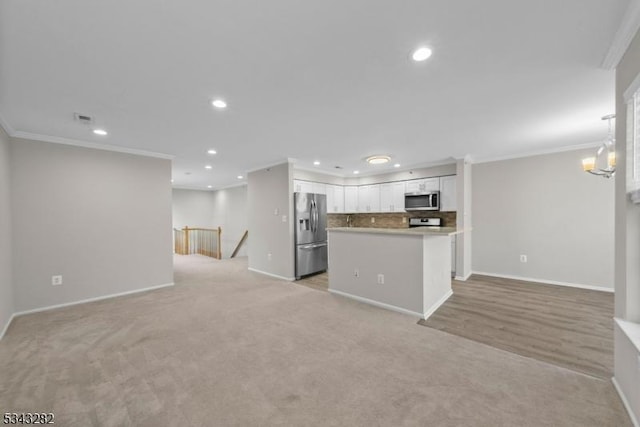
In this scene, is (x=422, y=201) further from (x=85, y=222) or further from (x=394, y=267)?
(x=85, y=222)

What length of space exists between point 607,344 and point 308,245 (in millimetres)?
4195

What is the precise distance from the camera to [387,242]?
339 cm

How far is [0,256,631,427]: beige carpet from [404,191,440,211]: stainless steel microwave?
2.94 metres

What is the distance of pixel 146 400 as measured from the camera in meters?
1.69

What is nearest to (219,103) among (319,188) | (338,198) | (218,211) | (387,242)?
(387,242)

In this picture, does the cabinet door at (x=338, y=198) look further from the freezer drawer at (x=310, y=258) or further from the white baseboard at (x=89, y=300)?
the white baseboard at (x=89, y=300)

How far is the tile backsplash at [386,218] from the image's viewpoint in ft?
17.8

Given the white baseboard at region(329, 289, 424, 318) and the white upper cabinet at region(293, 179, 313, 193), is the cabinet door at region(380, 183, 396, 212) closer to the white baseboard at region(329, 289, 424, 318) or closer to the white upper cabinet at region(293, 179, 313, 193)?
the white upper cabinet at region(293, 179, 313, 193)

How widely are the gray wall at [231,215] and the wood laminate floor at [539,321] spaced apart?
6.69 metres

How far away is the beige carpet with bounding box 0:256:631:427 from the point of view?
5.14ft

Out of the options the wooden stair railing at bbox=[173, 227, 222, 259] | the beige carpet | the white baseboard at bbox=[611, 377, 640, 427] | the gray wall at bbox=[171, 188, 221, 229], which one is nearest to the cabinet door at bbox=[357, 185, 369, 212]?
the beige carpet

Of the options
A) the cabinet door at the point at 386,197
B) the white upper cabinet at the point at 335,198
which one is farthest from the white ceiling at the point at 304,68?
the white upper cabinet at the point at 335,198

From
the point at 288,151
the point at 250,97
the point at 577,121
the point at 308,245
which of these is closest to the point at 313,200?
the point at 308,245

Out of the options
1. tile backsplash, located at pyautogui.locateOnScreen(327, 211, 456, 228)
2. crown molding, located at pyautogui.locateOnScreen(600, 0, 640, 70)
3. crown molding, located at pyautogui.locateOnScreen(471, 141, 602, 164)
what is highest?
crown molding, located at pyautogui.locateOnScreen(600, 0, 640, 70)
